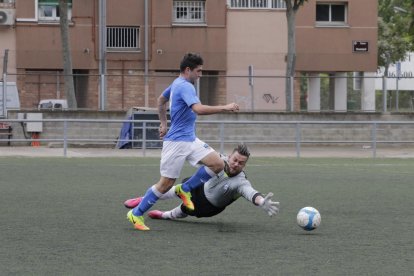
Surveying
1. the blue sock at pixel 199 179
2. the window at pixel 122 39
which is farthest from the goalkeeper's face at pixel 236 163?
the window at pixel 122 39

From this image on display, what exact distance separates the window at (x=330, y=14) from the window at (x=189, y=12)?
523cm

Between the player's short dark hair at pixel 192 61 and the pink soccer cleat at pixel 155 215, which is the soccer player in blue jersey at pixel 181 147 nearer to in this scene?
the player's short dark hair at pixel 192 61

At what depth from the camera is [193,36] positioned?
1815 inches

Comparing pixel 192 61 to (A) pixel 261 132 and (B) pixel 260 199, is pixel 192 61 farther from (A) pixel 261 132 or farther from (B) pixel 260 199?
(A) pixel 261 132

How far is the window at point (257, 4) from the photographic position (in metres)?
47.0

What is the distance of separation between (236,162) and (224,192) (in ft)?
1.35

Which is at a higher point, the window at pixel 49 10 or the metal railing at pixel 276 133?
the window at pixel 49 10

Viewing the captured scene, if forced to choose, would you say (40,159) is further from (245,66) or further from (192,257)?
(245,66)

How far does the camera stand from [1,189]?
16266mm

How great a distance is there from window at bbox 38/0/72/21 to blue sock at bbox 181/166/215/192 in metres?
34.7

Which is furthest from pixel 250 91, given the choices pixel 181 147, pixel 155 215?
pixel 181 147

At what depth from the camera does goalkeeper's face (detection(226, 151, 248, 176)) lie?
11.1 metres

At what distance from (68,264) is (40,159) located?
1760cm

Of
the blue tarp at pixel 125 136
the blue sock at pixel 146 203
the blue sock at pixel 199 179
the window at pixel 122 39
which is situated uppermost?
the window at pixel 122 39
